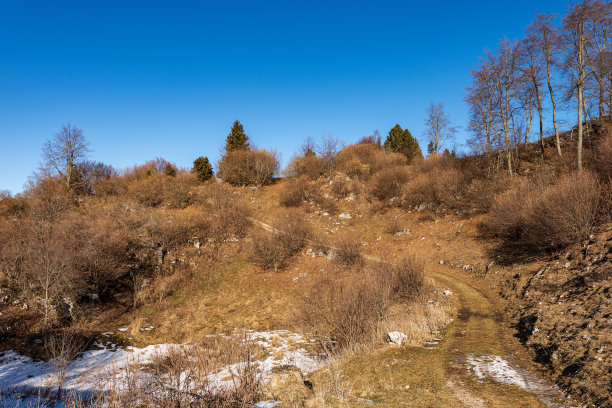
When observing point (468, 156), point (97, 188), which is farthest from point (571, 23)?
point (97, 188)

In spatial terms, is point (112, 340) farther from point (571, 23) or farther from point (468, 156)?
point (468, 156)

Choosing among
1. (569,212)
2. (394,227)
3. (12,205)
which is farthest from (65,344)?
(12,205)

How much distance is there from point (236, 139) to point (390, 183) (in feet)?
89.0

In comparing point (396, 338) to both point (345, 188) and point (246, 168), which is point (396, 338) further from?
point (246, 168)

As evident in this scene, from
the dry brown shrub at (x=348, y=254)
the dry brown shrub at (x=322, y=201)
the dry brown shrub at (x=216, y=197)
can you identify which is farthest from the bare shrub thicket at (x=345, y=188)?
the dry brown shrub at (x=348, y=254)

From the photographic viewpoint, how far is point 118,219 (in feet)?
84.0

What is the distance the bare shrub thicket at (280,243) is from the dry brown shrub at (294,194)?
7.73 meters

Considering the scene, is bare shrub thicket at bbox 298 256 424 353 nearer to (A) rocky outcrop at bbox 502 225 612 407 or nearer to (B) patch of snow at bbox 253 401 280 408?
(B) patch of snow at bbox 253 401 280 408

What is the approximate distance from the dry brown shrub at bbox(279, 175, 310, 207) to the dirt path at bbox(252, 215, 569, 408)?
84.4 feet

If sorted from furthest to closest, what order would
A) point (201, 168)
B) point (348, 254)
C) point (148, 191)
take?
point (201, 168) → point (148, 191) → point (348, 254)

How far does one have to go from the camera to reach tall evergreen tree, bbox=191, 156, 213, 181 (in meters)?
43.5

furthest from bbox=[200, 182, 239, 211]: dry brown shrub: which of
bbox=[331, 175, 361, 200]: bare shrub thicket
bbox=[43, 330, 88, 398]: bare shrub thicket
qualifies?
bbox=[43, 330, 88, 398]: bare shrub thicket

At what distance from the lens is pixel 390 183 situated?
33344 mm

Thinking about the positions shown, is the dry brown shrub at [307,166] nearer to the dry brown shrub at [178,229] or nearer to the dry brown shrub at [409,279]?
the dry brown shrub at [178,229]
